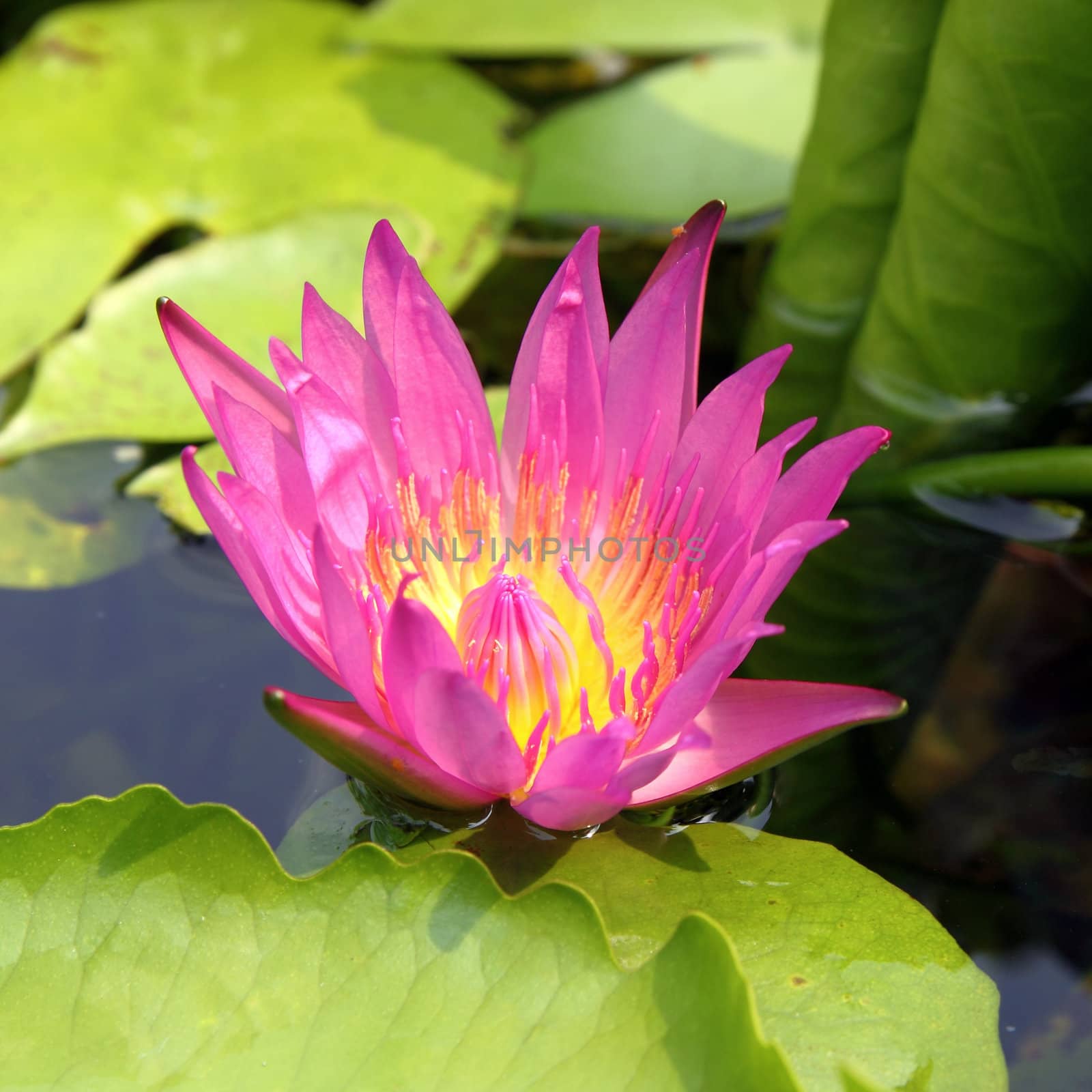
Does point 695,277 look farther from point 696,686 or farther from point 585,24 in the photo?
point 585,24

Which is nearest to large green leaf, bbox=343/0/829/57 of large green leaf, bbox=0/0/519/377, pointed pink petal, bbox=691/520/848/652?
large green leaf, bbox=0/0/519/377

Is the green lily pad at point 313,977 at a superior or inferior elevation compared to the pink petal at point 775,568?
inferior

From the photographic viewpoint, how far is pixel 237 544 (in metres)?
1.02

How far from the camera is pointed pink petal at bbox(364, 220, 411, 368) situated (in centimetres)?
118

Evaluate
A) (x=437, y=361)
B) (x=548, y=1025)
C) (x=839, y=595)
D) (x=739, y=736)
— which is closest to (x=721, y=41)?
(x=839, y=595)

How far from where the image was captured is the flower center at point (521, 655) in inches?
43.8

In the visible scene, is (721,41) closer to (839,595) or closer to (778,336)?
(778,336)

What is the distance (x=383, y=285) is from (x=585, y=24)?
1.72 m

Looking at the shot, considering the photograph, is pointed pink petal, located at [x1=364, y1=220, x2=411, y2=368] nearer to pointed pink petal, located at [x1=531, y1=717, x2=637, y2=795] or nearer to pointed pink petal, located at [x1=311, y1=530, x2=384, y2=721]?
pointed pink petal, located at [x1=311, y1=530, x2=384, y2=721]

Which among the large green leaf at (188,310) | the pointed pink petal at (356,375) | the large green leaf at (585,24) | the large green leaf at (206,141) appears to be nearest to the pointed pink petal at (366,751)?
the pointed pink petal at (356,375)

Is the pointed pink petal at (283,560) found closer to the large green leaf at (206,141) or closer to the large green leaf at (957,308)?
the large green leaf at (957,308)

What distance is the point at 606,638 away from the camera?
126 cm

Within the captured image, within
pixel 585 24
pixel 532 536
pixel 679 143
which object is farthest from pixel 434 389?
pixel 585 24

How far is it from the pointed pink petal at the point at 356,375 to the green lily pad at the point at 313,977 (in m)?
0.43
